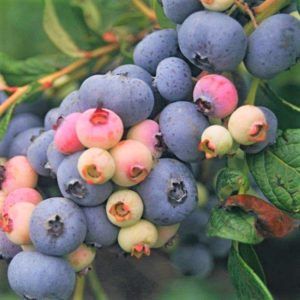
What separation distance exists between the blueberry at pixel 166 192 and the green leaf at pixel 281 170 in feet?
0.36

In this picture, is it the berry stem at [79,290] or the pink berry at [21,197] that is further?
the berry stem at [79,290]

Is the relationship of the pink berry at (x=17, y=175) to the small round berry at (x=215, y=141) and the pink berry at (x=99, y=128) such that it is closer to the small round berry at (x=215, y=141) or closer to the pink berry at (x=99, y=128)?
the pink berry at (x=99, y=128)

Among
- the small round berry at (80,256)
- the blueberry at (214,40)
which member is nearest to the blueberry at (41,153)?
the small round berry at (80,256)

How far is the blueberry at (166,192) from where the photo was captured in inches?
36.6

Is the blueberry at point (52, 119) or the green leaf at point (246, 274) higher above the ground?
the blueberry at point (52, 119)

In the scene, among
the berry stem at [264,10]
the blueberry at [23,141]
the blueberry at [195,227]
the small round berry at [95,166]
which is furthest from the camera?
the blueberry at [195,227]

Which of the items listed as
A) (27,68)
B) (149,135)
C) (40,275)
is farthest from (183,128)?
(27,68)

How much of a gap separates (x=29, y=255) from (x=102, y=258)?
1.00 ft

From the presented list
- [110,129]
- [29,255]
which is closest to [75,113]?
[110,129]

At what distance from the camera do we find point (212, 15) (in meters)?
0.94

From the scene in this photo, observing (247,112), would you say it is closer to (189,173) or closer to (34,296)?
(189,173)

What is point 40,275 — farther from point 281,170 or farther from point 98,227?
point 281,170

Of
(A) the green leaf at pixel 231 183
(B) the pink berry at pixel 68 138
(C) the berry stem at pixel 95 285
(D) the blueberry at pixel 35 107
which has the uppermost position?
(B) the pink berry at pixel 68 138

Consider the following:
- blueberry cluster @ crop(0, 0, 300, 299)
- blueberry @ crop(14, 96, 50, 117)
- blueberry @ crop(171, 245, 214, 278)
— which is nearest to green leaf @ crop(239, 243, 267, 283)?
blueberry cluster @ crop(0, 0, 300, 299)
